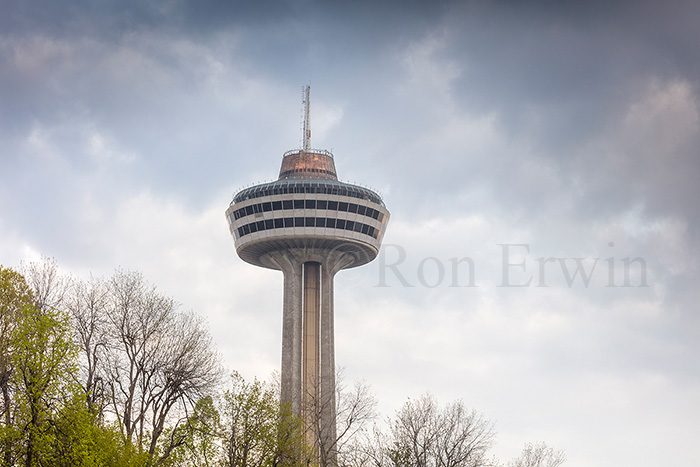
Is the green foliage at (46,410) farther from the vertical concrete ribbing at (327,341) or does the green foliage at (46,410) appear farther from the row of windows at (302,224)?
the row of windows at (302,224)

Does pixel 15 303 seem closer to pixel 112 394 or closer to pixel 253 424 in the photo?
pixel 112 394

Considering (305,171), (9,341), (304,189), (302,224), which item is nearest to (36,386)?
(9,341)

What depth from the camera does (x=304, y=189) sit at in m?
114

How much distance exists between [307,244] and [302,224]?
377cm

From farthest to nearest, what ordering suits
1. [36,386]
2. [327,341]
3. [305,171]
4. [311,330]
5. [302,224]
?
[305,171] < [311,330] < [327,341] < [302,224] < [36,386]

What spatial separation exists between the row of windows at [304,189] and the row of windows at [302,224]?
3.84 metres

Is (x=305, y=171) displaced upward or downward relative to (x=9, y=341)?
upward

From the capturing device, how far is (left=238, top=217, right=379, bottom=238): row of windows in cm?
11369

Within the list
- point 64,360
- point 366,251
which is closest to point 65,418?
point 64,360

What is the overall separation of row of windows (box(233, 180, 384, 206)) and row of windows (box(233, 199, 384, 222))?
4.31 ft

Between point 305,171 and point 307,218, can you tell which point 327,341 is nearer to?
point 307,218

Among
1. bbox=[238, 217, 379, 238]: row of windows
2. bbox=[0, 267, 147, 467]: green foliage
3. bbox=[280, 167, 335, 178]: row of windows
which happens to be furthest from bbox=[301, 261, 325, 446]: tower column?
bbox=[0, 267, 147, 467]: green foliage

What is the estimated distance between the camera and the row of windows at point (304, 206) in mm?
113812

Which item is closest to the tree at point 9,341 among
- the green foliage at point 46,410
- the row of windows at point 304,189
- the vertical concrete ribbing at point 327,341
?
the green foliage at point 46,410
